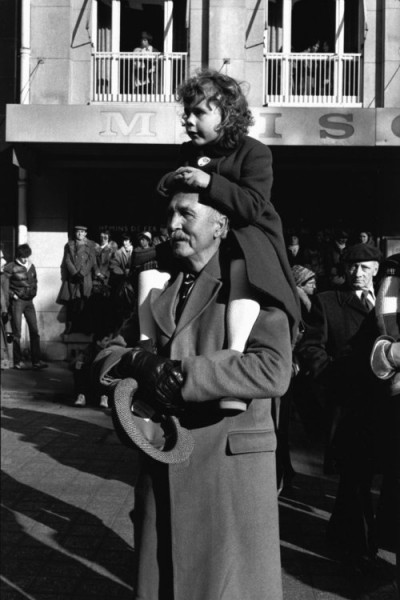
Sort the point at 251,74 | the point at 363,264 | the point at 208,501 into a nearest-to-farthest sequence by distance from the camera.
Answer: the point at 208,501
the point at 363,264
the point at 251,74

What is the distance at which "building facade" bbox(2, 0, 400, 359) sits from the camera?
1515cm

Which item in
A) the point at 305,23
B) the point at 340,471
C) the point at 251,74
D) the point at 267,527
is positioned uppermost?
the point at 305,23

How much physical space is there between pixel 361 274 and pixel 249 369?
138 inches

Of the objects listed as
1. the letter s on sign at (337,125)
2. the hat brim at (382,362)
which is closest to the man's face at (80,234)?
the letter s on sign at (337,125)

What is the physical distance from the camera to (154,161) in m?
16.5

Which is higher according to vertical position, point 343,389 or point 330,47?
point 330,47

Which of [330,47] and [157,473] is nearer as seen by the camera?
[157,473]

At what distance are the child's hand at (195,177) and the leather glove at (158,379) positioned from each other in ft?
Result: 1.90

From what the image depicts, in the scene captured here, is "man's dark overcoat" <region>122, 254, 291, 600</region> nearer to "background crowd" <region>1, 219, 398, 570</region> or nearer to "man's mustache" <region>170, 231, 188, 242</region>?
"man's mustache" <region>170, 231, 188, 242</region>

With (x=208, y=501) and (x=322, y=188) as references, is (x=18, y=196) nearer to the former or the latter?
(x=322, y=188)

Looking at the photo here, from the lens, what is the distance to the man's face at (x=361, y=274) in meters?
5.98

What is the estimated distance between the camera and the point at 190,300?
9.47 ft

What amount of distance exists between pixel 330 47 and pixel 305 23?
0.69 m

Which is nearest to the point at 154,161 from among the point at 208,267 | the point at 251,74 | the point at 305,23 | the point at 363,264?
the point at 251,74
